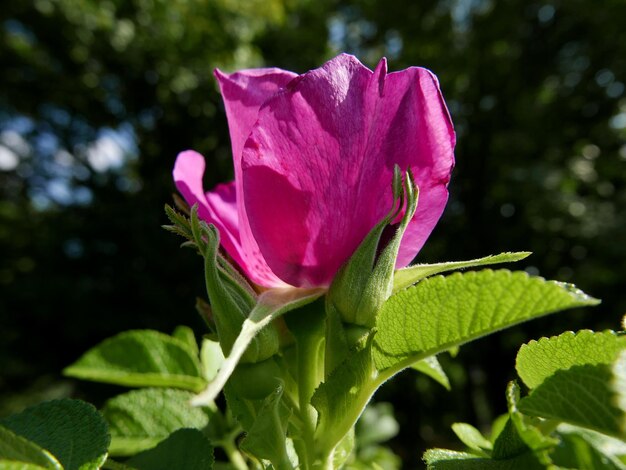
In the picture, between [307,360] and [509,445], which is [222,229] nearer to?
[307,360]

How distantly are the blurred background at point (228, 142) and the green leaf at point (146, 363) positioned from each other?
5.23 metres

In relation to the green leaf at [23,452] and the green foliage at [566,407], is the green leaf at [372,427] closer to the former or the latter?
the green foliage at [566,407]

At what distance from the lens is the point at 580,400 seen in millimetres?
314

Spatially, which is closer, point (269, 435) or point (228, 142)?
point (269, 435)

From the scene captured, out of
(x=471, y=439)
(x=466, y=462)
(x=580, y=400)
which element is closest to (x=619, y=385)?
(x=580, y=400)

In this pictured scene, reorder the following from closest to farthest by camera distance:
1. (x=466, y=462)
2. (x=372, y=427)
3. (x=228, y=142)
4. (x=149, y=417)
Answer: (x=466, y=462) → (x=149, y=417) → (x=372, y=427) → (x=228, y=142)

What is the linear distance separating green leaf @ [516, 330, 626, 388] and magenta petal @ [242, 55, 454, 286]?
0.47 ft

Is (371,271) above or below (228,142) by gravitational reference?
above

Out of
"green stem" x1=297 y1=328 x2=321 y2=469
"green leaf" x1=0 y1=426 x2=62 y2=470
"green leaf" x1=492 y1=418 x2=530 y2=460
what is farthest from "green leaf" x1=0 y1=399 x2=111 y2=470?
"green leaf" x1=492 y1=418 x2=530 y2=460

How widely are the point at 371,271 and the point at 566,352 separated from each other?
0.47 feet

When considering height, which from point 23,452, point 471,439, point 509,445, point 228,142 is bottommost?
point 228,142

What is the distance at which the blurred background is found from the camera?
5.96 metres

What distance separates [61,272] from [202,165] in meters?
7.10

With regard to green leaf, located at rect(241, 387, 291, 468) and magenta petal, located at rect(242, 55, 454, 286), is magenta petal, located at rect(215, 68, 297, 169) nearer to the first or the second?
magenta petal, located at rect(242, 55, 454, 286)
